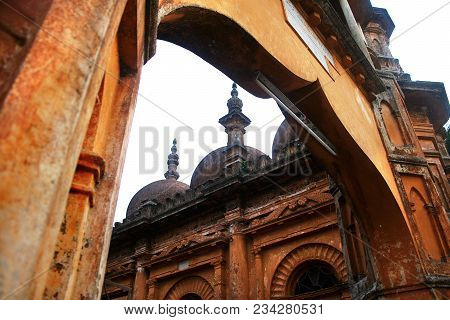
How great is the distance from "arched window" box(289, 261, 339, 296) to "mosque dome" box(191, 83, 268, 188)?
4204 mm

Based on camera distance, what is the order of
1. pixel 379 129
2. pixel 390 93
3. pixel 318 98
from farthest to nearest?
1. pixel 390 93
2. pixel 379 129
3. pixel 318 98

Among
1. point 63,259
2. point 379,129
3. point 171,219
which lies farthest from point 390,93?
point 171,219

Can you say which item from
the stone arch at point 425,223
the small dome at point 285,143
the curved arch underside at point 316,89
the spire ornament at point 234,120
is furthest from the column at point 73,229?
the spire ornament at point 234,120

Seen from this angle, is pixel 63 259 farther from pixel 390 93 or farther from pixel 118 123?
pixel 390 93

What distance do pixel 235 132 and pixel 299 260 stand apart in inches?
233

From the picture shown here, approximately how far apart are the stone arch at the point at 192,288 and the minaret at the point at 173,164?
33.5 ft

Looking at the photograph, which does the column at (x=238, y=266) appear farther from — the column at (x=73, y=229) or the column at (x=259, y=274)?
the column at (x=73, y=229)

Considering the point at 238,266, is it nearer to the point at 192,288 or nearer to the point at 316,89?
the point at 192,288

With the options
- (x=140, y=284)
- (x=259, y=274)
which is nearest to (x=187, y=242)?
(x=140, y=284)

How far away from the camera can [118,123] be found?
215cm

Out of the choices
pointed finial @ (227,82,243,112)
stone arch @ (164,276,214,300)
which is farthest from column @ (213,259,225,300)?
pointed finial @ (227,82,243,112)

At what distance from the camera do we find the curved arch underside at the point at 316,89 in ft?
10.2

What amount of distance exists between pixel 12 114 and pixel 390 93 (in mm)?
6434

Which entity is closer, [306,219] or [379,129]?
[379,129]
